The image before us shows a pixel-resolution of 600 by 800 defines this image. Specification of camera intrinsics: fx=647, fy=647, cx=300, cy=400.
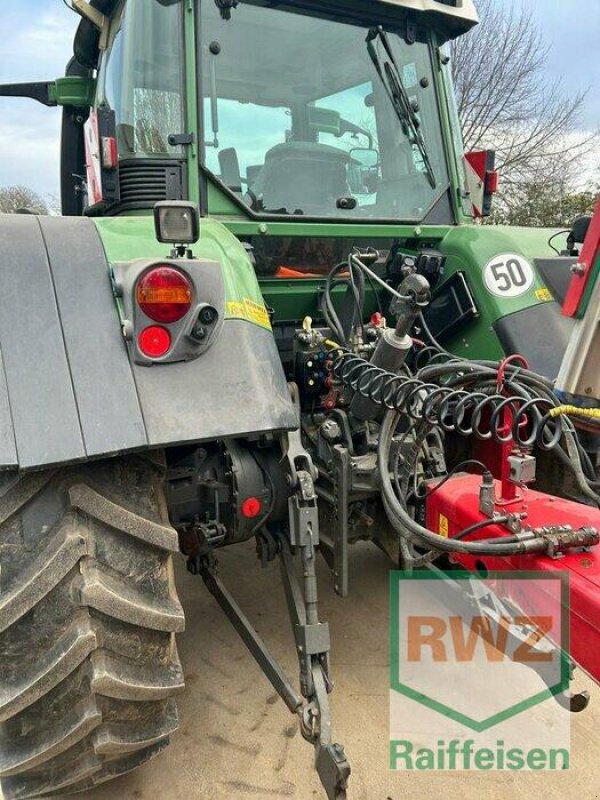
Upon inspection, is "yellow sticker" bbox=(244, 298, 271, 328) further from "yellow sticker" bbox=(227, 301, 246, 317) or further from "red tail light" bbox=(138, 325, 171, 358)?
"red tail light" bbox=(138, 325, 171, 358)

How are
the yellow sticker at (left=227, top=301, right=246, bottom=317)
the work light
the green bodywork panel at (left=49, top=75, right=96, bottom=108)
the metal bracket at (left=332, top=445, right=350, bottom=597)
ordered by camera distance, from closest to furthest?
1. the work light
2. the yellow sticker at (left=227, top=301, right=246, bottom=317)
3. the metal bracket at (left=332, top=445, right=350, bottom=597)
4. the green bodywork panel at (left=49, top=75, right=96, bottom=108)

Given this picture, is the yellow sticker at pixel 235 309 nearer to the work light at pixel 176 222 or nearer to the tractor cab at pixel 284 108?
the work light at pixel 176 222

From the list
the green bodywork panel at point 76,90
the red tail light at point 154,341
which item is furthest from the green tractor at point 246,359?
the green bodywork panel at point 76,90

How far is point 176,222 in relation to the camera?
1.66m

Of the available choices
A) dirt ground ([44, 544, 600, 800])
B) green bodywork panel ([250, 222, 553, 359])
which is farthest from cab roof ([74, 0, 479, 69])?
dirt ground ([44, 544, 600, 800])

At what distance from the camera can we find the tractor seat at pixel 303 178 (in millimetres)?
2693

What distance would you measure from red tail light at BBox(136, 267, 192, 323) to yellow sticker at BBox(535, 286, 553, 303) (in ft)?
5.25

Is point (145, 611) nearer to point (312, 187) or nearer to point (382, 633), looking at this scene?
point (382, 633)

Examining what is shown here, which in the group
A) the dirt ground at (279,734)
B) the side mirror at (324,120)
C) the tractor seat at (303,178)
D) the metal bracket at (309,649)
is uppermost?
the side mirror at (324,120)

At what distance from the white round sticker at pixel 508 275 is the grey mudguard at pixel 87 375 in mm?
1247

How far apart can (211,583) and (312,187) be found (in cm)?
169

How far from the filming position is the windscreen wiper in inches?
113

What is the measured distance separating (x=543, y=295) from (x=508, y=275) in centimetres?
16

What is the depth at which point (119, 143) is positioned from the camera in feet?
8.41
